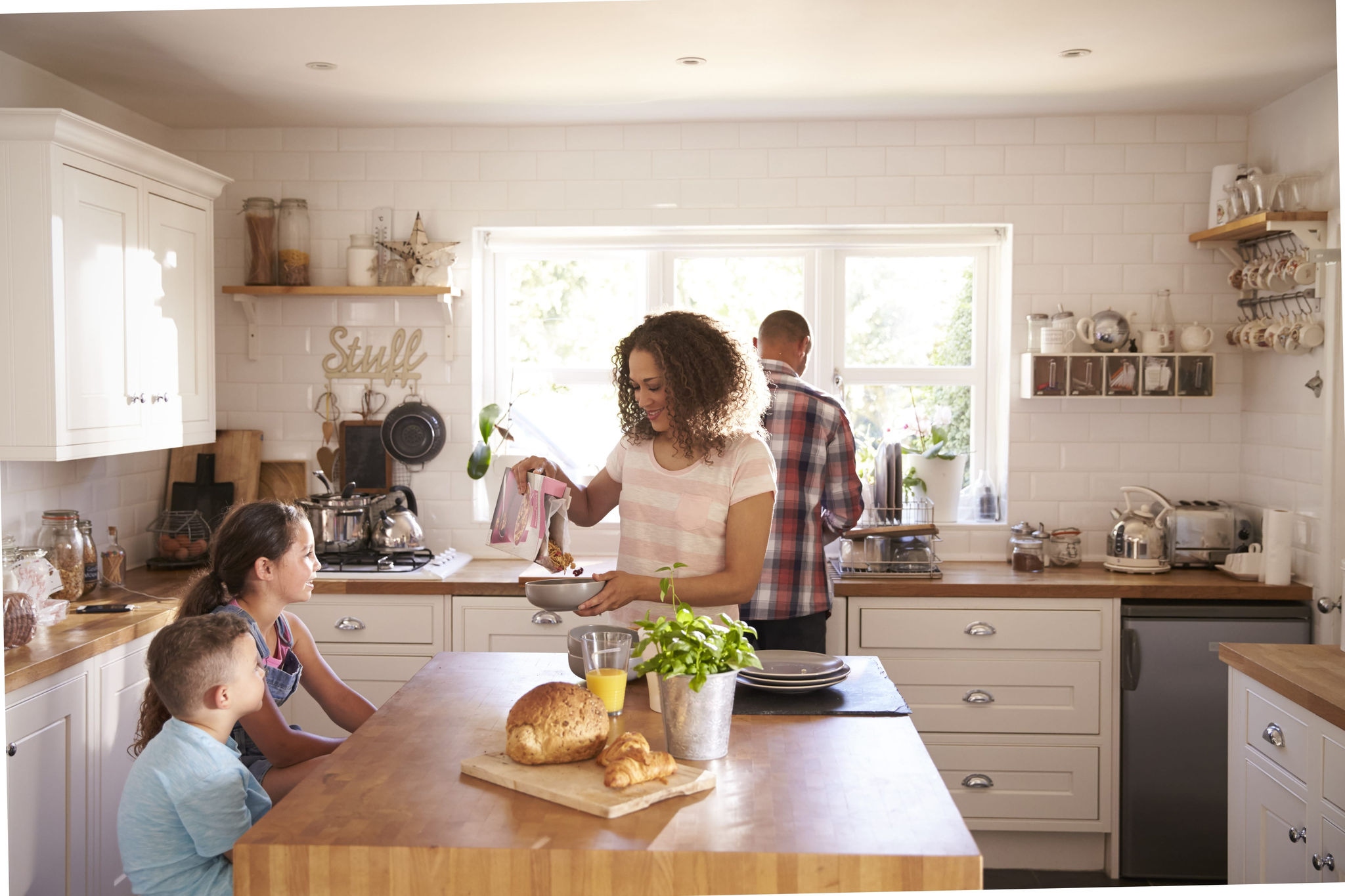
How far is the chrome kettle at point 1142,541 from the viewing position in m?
3.87

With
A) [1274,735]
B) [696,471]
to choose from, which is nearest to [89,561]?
[696,471]

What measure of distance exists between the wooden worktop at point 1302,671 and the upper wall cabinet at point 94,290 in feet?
9.88

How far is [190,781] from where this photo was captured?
178 centimetres

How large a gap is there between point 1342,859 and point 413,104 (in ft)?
11.2

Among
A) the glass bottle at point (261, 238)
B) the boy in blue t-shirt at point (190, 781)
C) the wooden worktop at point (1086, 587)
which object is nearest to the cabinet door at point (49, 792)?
the boy in blue t-shirt at point (190, 781)

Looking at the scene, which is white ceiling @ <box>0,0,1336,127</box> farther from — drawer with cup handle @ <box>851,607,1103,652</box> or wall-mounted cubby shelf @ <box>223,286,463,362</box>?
drawer with cup handle @ <box>851,607,1103,652</box>

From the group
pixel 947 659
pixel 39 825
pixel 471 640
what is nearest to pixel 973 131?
pixel 947 659

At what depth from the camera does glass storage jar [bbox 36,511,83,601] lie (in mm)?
3252

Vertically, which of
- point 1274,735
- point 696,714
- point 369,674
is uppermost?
point 696,714

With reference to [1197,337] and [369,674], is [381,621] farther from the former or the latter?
[1197,337]

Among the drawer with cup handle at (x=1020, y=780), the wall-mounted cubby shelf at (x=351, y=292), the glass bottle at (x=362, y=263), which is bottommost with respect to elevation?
the drawer with cup handle at (x=1020, y=780)

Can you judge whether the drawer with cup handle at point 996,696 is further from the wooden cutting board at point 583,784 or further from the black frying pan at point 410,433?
the wooden cutting board at point 583,784

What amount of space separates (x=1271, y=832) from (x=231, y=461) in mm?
3555

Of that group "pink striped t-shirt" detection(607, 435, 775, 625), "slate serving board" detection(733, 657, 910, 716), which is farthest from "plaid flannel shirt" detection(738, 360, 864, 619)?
"slate serving board" detection(733, 657, 910, 716)
